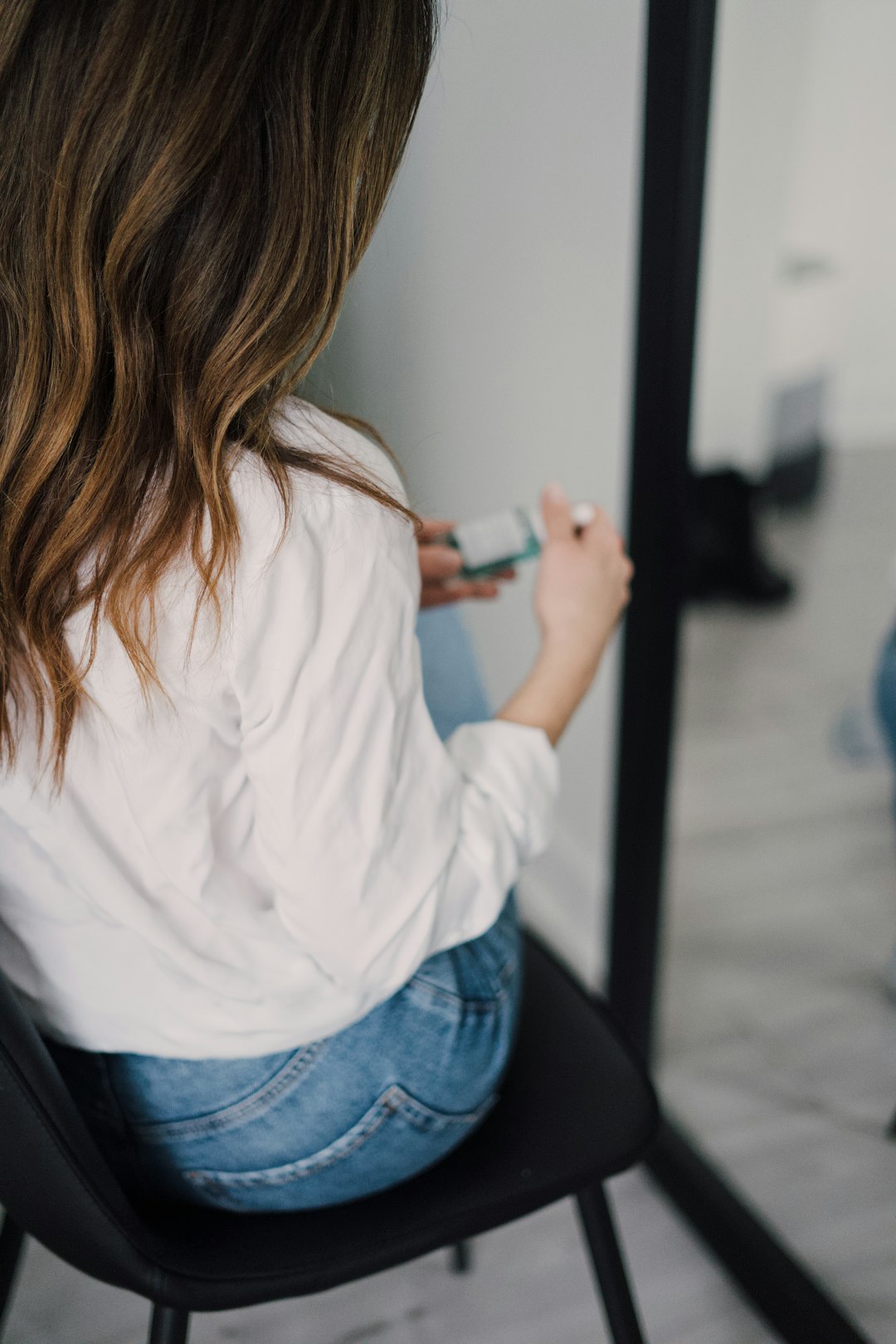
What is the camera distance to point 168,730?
510 mm

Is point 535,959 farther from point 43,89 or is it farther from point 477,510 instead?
point 43,89

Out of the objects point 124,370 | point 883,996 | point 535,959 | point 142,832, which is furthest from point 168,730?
point 883,996

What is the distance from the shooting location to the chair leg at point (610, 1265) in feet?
2.31

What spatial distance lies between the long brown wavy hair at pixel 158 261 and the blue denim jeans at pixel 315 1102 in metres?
0.25

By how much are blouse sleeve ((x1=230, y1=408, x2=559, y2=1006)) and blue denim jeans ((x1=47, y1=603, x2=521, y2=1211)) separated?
61mm

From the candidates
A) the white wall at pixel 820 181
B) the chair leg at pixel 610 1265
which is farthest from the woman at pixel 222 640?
the white wall at pixel 820 181

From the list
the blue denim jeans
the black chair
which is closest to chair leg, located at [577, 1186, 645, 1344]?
the black chair

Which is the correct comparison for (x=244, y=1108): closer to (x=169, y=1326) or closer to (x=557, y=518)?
(x=169, y=1326)

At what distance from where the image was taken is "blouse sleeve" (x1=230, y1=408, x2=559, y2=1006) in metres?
0.48

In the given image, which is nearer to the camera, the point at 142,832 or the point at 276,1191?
the point at 142,832

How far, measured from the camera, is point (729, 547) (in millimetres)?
1414

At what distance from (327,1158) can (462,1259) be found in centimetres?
56

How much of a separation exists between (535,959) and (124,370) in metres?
0.58

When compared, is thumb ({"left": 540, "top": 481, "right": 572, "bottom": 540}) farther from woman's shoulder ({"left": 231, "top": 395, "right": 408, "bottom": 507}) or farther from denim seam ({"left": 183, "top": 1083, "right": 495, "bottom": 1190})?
A: denim seam ({"left": 183, "top": 1083, "right": 495, "bottom": 1190})
